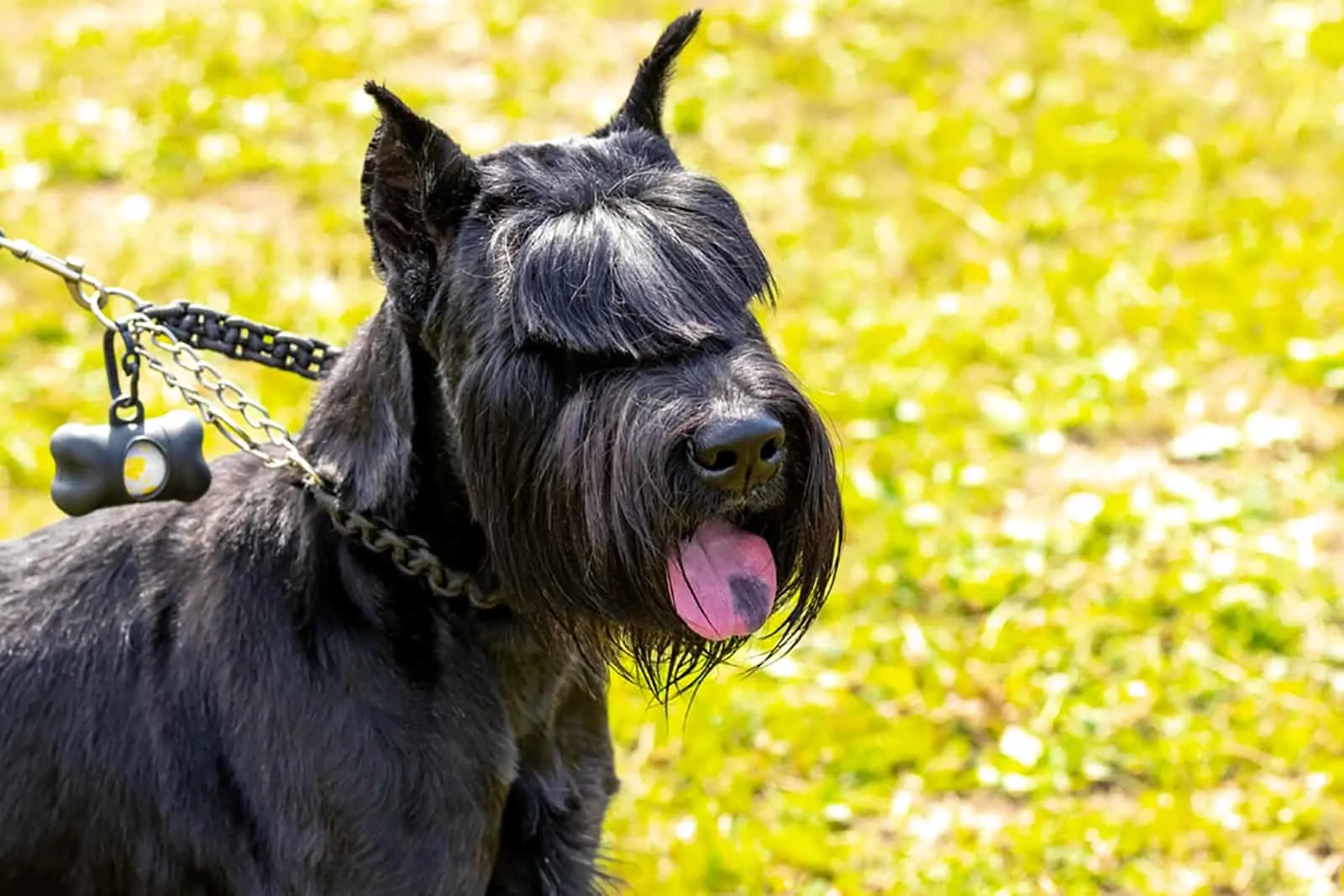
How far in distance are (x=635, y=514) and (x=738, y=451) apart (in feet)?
0.67

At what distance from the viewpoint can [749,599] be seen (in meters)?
2.88

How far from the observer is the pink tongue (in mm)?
2836

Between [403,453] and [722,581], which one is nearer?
[722,581]

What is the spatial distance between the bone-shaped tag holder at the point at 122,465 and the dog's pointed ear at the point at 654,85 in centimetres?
100

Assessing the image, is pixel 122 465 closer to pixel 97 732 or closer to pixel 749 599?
pixel 97 732

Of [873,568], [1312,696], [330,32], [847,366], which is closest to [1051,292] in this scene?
[847,366]

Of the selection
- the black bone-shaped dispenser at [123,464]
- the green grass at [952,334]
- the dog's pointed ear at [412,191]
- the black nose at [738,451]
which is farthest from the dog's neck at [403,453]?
the green grass at [952,334]

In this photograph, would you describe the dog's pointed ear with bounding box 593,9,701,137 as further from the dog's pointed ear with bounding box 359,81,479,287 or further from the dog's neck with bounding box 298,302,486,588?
the dog's neck with bounding box 298,302,486,588

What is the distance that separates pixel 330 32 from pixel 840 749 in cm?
533

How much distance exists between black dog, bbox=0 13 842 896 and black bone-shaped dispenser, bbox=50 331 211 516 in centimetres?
14

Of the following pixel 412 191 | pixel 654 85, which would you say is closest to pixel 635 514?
pixel 412 191

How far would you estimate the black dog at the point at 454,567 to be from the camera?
109 inches

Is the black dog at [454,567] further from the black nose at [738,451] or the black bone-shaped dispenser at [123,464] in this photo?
the black bone-shaped dispenser at [123,464]

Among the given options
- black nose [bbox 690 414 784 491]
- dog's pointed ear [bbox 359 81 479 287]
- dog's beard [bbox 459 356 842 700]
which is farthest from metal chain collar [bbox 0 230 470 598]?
black nose [bbox 690 414 784 491]
